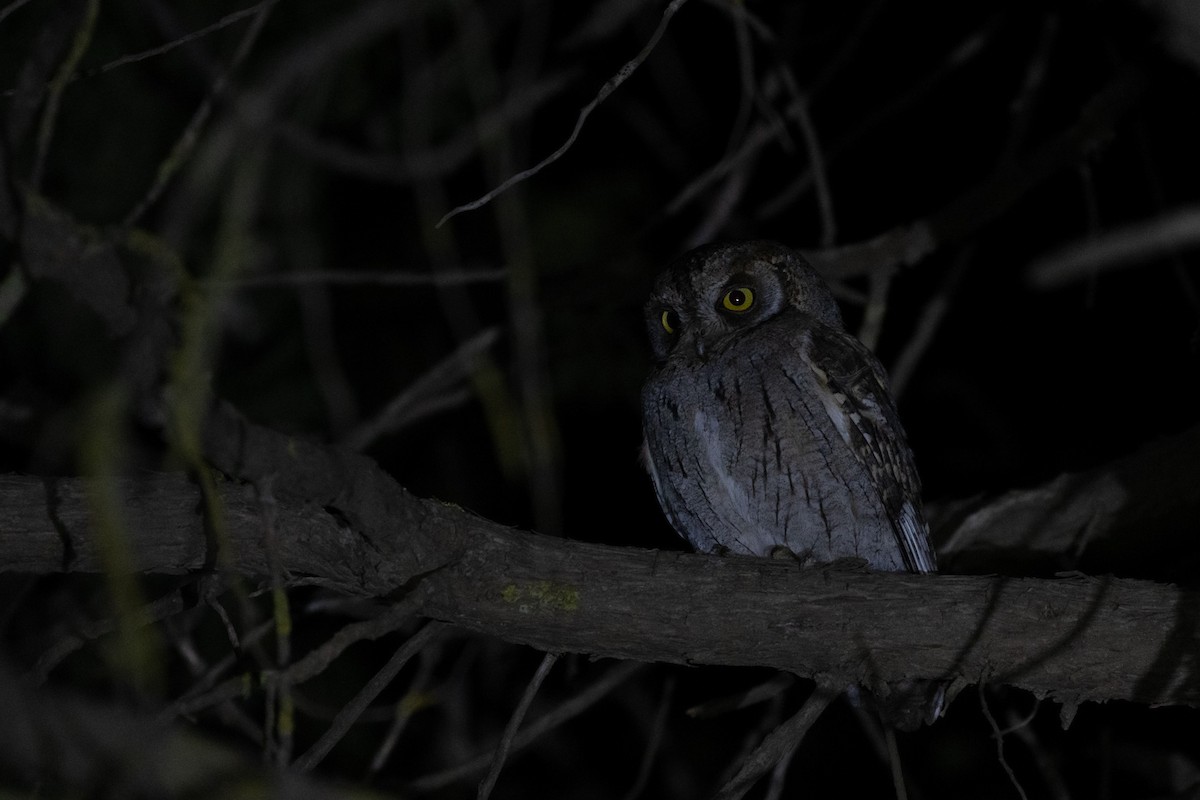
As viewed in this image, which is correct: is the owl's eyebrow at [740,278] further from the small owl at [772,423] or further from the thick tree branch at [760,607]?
the thick tree branch at [760,607]

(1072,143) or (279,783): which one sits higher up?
(1072,143)

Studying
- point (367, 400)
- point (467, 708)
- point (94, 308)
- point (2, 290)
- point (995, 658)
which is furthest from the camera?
point (367, 400)

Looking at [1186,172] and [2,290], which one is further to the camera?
[1186,172]

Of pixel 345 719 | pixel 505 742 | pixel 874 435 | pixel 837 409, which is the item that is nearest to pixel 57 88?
pixel 345 719

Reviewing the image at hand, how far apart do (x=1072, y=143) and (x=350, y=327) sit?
9.33 feet

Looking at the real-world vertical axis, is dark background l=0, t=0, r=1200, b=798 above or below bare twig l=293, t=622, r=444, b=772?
above

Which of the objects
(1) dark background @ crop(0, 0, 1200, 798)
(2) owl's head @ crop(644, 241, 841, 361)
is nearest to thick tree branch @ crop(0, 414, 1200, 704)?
(2) owl's head @ crop(644, 241, 841, 361)

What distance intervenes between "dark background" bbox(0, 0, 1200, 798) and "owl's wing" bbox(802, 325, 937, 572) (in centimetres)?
68

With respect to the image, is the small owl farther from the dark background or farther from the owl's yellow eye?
the dark background

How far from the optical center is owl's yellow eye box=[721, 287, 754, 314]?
2850 mm

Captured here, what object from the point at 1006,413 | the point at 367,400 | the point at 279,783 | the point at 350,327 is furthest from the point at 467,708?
the point at 279,783

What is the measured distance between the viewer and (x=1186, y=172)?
376 cm

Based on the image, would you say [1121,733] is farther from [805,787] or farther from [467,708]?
[467,708]

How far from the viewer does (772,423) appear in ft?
8.63
